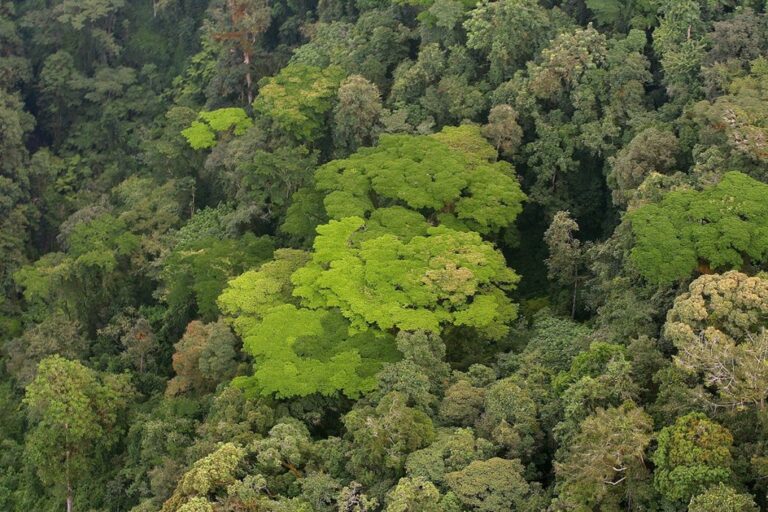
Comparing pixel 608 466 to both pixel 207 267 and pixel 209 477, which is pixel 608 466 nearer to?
pixel 209 477

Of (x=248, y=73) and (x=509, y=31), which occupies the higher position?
(x=509, y=31)

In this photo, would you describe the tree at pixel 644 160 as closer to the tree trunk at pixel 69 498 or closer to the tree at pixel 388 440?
the tree at pixel 388 440

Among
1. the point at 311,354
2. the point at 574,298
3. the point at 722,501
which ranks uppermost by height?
the point at 722,501

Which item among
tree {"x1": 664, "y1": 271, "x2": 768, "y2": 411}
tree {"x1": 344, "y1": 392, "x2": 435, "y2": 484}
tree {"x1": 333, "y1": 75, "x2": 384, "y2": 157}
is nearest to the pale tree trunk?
tree {"x1": 333, "y1": 75, "x2": 384, "y2": 157}

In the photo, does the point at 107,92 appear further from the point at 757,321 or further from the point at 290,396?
the point at 757,321

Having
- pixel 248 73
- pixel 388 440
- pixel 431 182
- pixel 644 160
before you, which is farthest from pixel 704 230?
pixel 248 73

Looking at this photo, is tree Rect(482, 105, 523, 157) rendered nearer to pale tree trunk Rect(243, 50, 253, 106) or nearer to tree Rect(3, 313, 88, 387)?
pale tree trunk Rect(243, 50, 253, 106)

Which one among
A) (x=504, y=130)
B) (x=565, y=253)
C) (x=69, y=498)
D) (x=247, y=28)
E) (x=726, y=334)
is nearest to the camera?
(x=726, y=334)

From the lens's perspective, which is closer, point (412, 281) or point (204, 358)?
point (412, 281)
